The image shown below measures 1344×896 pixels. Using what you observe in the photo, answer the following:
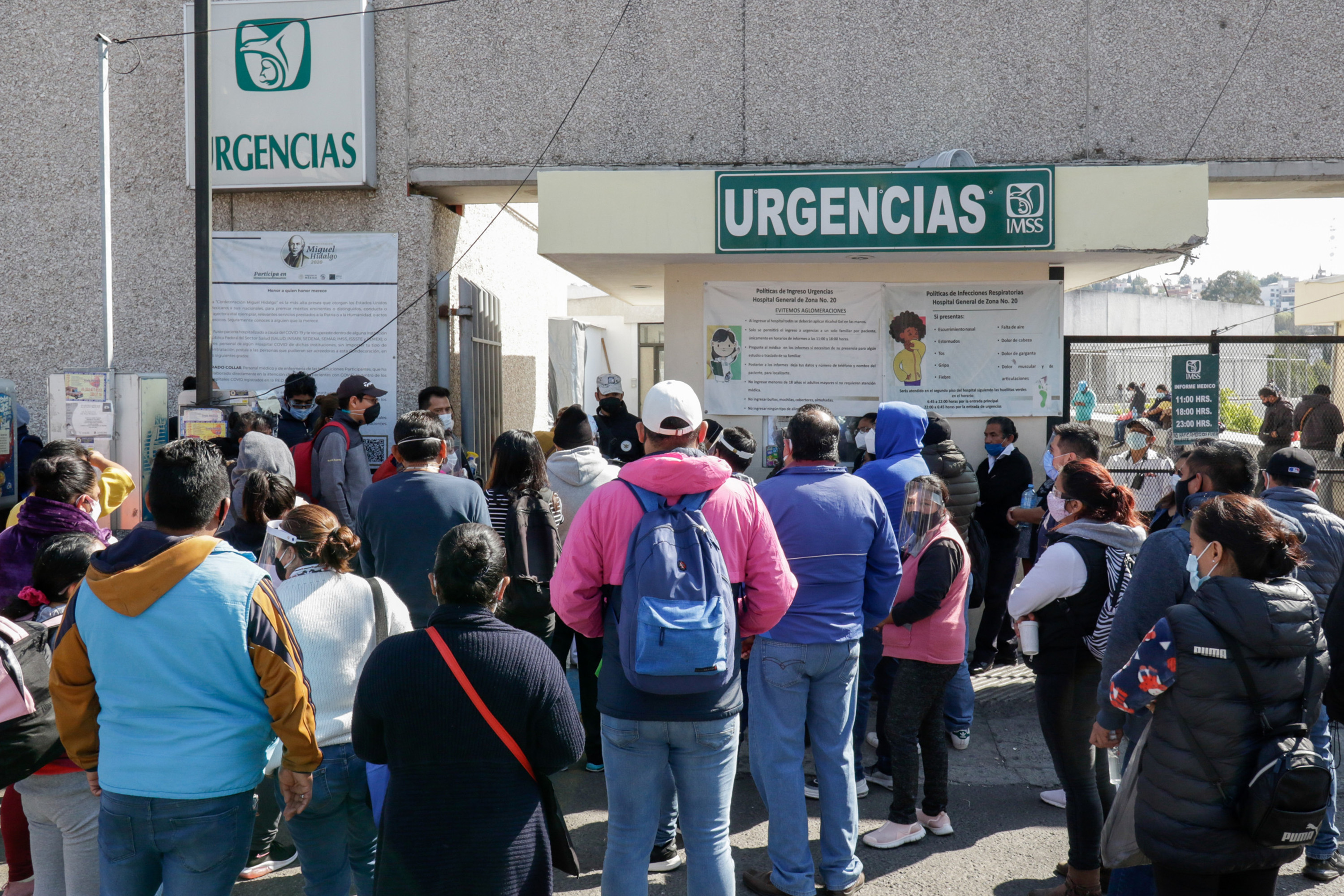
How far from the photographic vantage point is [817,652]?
3957 millimetres

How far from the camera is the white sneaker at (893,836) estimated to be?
4508 mm

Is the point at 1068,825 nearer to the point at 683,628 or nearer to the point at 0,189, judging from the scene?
the point at 683,628

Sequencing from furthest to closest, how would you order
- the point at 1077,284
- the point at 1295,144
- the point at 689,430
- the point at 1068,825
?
the point at 1077,284
the point at 1295,144
the point at 1068,825
the point at 689,430

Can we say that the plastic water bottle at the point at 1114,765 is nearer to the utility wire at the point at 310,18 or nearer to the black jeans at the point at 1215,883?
the black jeans at the point at 1215,883

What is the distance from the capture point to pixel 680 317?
Result: 27.3 feet

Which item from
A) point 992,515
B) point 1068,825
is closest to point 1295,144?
point 992,515

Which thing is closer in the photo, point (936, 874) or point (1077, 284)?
point (936, 874)

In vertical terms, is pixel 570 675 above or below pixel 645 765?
below

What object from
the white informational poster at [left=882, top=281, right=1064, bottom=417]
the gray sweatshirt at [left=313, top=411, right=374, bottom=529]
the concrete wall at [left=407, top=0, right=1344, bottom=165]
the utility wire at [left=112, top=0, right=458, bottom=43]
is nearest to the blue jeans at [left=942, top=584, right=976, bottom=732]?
the white informational poster at [left=882, top=281, right=1064, bottom=417]

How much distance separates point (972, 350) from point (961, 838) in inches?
175

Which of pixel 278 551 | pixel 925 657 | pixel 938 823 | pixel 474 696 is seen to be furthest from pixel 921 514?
pixel 278 551

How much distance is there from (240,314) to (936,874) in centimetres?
699

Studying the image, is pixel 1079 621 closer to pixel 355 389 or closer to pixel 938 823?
pixel 938 823

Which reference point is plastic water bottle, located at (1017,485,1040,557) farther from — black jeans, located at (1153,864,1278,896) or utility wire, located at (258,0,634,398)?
utility wire, located at (258,0,634,398)
